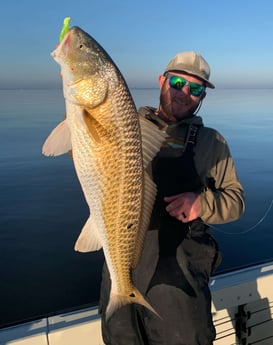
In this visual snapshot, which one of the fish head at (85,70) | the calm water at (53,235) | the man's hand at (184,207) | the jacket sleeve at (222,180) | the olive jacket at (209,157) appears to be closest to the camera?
the fish head at (85,70)

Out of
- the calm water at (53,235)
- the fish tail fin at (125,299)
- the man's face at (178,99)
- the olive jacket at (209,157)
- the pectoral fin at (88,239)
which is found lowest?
the calm water at (53,235)

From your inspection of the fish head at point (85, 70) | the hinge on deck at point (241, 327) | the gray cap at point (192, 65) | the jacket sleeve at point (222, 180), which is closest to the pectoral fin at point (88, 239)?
the fish head at point (85, 70)

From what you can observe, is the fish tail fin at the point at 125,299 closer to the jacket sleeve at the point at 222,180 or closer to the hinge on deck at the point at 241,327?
the jacket sleeve at the point at 222,180

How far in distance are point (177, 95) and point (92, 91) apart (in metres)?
1.27

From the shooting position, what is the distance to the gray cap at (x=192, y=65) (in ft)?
10.3

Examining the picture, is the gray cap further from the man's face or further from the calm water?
the calm water

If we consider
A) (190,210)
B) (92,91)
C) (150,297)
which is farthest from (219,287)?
(92,91)

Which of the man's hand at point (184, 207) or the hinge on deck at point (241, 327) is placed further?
the hinge on deck at point (241, 327)

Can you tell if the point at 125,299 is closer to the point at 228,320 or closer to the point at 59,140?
the point at 59,140

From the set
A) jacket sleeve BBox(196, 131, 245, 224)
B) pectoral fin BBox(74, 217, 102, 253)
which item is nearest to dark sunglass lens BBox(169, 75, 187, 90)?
jacket sleeve BBox(196, 131, 245, 224)

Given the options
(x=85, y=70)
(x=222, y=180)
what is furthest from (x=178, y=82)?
(x=85, y=70)

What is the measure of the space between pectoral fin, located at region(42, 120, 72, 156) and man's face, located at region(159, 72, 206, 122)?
1303 mm

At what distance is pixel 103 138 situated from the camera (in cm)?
209

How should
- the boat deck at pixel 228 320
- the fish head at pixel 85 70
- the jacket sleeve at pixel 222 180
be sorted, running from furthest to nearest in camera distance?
the boat deck at pixel 228 320 → the jacket sleeve at pixel 222 180 → the fish head at pixel 85 70
